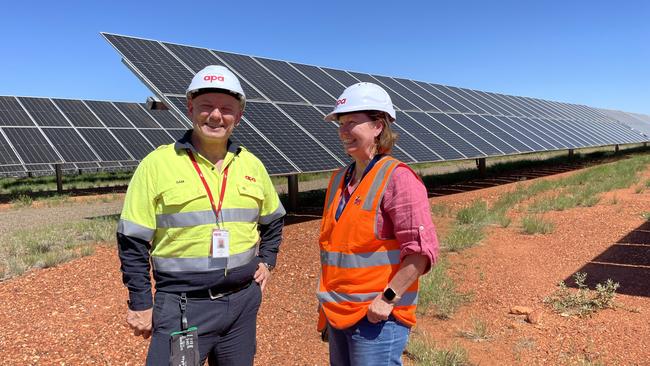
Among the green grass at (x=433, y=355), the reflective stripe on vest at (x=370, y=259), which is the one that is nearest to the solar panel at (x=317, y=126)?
the green grass at (x=433, y=355)

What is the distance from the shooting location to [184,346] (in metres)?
2.25

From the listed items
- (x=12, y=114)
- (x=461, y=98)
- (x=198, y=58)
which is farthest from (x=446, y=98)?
(x=12, y=114)

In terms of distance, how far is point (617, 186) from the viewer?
13445 mm

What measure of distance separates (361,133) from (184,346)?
4.38ft

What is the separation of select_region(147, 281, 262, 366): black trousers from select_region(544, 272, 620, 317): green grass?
3.91 m

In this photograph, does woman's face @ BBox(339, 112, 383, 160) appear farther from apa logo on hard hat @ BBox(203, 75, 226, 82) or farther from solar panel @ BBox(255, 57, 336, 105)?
solar panel @ BBox(255, 57, 336, 105)

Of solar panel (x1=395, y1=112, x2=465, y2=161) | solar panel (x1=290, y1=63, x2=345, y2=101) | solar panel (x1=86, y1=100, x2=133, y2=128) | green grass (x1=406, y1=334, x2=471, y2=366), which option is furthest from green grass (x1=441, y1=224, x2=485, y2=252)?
solar panel (x1=86, y1=100, x2=133, y2=128)

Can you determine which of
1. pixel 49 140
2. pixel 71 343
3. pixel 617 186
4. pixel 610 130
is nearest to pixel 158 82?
pixel 71 343

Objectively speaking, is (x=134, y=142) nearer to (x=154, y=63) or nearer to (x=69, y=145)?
(x=69, y=145)

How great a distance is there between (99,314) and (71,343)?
67 cm

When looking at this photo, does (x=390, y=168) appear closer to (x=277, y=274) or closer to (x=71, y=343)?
(x=71, y=343)

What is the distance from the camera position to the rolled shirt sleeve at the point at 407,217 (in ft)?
6.93

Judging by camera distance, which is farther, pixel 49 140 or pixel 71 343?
pixel 49 140

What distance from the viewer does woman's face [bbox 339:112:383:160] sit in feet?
7.73
